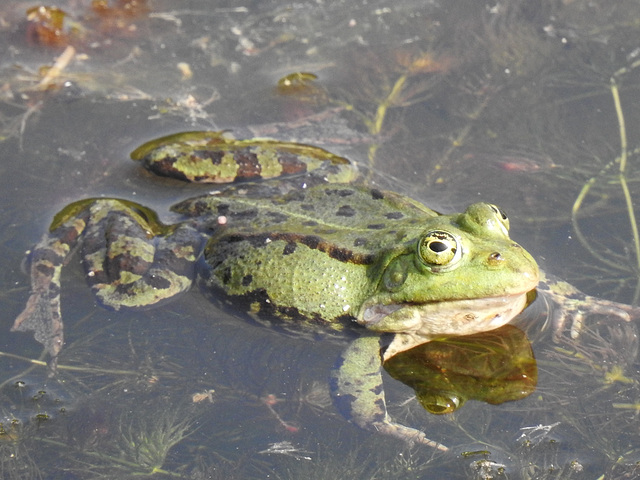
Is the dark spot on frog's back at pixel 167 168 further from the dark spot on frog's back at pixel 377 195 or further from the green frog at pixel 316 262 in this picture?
the dark spot on frog's back at pixel 377 195

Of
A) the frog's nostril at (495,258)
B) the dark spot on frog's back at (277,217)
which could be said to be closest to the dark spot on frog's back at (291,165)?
the dark spot on frog's back at (277,217)

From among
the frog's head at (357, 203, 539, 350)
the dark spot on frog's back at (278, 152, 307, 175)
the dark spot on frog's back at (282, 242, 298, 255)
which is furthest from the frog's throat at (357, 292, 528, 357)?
the dark spot on frog's back at (278, 152, 307, 175)

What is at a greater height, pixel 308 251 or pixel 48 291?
pixel 308 251

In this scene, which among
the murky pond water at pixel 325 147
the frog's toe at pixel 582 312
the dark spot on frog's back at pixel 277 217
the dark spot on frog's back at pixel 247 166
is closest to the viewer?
the murky pond water at pixel 325 147

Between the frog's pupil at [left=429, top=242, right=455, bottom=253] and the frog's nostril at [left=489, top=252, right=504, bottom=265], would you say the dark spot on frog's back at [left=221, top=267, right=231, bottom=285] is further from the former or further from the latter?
the frog's nostril at [left=489, top=252, right=504, bottom=265]

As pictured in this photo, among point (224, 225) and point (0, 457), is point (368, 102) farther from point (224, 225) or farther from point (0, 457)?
point (0, 457)

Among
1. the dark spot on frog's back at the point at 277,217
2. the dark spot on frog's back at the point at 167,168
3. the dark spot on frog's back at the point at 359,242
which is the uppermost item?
the dark spot on frog's back at the point at 359,242

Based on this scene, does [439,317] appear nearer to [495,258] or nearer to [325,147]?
[495,258]

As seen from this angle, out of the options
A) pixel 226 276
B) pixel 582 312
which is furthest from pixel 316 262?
pixel 582 312
